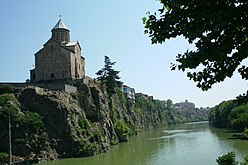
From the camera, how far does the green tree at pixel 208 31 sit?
4980mm

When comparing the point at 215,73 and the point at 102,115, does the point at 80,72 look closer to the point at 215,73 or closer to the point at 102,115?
the point at 102,115

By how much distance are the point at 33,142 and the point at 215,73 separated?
1515 inches

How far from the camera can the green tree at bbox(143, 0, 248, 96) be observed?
498 cm

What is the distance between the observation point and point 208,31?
5281mm

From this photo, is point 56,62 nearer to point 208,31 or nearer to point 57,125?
point 57,125

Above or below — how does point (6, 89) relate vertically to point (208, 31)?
above

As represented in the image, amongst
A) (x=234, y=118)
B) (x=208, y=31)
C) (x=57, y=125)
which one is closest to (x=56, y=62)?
(x=57, y=125)

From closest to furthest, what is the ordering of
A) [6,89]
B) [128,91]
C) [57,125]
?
[57,125]
[6,89]
[128,91]

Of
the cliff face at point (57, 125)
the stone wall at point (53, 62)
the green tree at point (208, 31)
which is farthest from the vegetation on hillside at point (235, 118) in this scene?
the green tree at point (208, 31)

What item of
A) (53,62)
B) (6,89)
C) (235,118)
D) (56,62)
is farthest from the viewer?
(235,118)

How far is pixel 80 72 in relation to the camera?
63.0 meters

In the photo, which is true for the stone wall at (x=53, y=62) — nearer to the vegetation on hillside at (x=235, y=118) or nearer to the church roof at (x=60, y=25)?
the church roof at (x=60, y=25)

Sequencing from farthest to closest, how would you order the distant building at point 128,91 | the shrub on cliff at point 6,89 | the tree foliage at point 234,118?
the distant building at point 128,91 → the tree foliage at point 234,118 → the shrub on cliff at point 6,89

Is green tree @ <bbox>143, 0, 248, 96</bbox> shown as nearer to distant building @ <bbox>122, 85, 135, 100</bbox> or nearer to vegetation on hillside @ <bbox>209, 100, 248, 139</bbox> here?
vegetation on hillside @ <bbox>209, 100, 248, 139</bbox>
